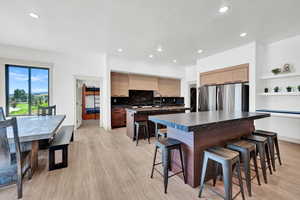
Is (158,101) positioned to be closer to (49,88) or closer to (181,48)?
(181,48)

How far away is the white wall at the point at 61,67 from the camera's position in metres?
4.18

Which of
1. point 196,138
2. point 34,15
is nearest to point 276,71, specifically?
point 196,138

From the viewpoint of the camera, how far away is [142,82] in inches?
242

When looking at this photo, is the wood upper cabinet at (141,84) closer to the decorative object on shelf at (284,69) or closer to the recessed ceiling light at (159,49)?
the recessed ceiling light at (159,49)

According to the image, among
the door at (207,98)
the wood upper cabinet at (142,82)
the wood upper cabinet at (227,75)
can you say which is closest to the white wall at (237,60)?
the wood upper cabinet at (227,75)

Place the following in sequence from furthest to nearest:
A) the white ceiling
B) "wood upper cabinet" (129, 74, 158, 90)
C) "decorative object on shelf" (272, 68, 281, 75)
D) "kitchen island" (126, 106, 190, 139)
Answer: "wood upper cabinet" (129, 74, 158, 90) → "kitchen island" (126, 106, 190, 139) → "decorative object on shelf" (272, 68, 281, 75) → the white ceiling

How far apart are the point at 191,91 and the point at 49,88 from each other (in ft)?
21.4

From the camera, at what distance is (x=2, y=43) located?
3.89 m

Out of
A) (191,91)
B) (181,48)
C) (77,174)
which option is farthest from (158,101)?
(77,174)

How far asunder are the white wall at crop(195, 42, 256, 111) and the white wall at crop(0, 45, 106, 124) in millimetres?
4235

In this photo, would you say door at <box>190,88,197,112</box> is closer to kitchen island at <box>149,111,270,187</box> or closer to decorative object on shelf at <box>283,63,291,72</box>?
A: decorative object on shelf at <box>283,63,291,72</box>

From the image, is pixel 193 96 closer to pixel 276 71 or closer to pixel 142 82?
pixel 142 82

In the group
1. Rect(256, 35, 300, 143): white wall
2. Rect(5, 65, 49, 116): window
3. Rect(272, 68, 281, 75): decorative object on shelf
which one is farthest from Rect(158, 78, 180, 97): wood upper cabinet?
Rect(5, 65, 49, 116): window

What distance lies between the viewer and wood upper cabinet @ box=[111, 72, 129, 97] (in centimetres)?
550
